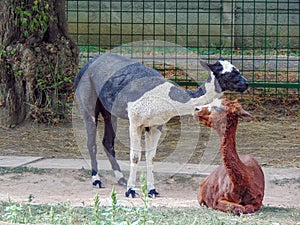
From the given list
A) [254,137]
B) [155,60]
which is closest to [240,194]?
[254,137]

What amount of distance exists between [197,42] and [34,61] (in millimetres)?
3384

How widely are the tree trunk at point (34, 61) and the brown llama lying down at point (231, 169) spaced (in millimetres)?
4762

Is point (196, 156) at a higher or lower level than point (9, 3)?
lower

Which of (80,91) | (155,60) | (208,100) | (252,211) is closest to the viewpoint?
(252,211)

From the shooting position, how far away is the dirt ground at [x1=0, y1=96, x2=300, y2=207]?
667 cm

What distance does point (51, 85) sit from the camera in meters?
9.94

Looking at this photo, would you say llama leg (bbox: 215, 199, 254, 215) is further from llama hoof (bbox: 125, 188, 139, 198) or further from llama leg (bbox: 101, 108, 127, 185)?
llama leg (bbox: 101, 108, 127, 185)

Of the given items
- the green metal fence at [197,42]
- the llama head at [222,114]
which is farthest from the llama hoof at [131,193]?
the green metal fence at [197,42]

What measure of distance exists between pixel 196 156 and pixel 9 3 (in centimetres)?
337

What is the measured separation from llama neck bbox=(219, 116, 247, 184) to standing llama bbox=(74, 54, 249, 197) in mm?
1160

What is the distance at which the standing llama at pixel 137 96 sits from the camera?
6516 mm

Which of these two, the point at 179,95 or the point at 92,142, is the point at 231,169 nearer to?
the point at 179,95

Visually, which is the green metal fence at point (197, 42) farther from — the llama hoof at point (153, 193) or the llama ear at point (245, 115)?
the llama ear at point (245, 115)

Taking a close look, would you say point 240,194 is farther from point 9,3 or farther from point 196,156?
point 9,3
